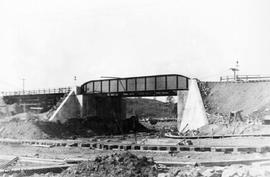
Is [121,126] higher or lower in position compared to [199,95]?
lower

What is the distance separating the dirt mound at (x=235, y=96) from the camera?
139 feet

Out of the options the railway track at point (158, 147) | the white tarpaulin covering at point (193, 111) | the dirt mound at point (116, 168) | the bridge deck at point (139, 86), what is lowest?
the railway track at point (158, 147)

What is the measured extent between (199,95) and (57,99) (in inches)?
1068

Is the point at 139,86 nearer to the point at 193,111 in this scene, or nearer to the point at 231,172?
the point at 193,111

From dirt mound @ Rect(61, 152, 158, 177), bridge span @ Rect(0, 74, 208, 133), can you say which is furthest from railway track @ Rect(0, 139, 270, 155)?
bridge span @ Rect(0, 74, 208, 133)

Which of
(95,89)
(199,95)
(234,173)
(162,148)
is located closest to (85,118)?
(95,89)

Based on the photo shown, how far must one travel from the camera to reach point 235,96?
45.7m

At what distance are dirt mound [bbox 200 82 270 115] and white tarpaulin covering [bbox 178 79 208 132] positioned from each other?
0.91 meters

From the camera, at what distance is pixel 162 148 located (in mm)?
30141

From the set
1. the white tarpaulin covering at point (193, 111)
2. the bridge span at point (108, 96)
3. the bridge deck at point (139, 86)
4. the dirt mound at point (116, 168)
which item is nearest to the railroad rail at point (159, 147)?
the dirt mound at point (116, 168)

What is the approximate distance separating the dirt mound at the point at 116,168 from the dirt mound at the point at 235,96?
26.8 meters

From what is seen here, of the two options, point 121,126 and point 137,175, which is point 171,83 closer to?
point 121,126

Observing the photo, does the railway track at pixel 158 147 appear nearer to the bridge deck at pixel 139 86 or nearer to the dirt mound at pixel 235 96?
the dirt mound at pixel 235 96

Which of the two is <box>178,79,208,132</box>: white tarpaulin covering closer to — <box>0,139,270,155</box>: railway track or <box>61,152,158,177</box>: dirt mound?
<box>0,139,270,155</box>: railway track
